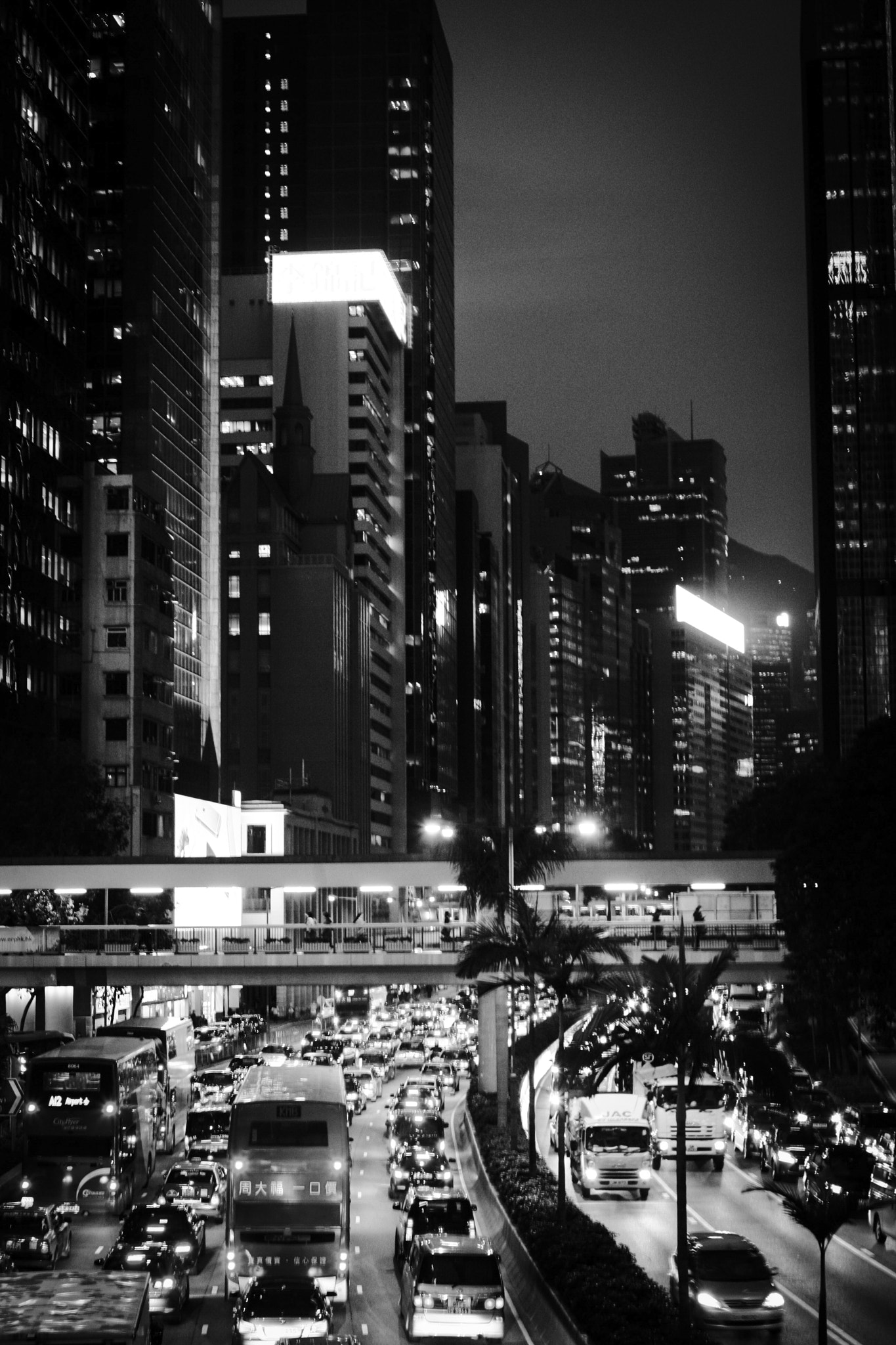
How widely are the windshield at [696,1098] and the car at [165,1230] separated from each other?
1103cm

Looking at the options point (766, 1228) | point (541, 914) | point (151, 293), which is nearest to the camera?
point (766, 1228)

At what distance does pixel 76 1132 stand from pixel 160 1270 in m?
12.5

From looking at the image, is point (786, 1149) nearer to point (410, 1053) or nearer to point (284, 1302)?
point (284, 1302)

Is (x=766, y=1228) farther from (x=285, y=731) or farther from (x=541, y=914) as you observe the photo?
(x=285, y=731)

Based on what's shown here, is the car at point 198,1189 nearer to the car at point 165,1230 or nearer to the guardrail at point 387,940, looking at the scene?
the car at point 165,1230

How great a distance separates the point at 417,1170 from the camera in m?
47.8

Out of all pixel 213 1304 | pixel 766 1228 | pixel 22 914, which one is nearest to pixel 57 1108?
pixel 213 1304

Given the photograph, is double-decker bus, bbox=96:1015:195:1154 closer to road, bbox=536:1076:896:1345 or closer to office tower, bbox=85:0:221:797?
road, bbox=536:1076:896:1345

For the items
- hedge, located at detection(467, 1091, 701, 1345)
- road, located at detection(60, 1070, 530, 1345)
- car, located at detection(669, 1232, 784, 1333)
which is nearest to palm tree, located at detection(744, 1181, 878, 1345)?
hedge, located at detection(467, 1091, 701, 1345)

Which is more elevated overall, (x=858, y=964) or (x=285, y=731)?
(x=285, y=731)

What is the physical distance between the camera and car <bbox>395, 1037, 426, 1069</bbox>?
90812 millimetres

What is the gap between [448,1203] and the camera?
3684 cm

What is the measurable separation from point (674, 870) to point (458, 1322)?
4172cm

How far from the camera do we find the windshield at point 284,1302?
28391mm
